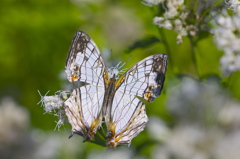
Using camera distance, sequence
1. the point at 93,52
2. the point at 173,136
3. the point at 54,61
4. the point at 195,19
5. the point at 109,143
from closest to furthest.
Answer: the point at 109,143, the point at 93,52, the point at 195,19, the point at 173,136, the point at 54,61

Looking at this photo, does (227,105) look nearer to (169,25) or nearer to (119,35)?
(169,25)

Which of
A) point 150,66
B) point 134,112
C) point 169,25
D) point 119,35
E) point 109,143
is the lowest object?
point 109,143

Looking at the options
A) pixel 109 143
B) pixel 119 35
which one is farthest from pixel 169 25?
pixel 119 35

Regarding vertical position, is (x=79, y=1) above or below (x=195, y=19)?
above

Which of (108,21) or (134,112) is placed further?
(108,21)

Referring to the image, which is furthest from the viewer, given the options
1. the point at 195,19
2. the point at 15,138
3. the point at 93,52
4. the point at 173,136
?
the point at 15,138

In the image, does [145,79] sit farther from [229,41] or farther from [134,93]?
[229,41]

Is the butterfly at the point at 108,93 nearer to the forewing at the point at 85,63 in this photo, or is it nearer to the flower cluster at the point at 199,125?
the forewing at the point at 85,63
